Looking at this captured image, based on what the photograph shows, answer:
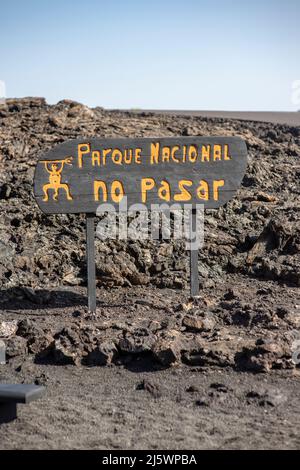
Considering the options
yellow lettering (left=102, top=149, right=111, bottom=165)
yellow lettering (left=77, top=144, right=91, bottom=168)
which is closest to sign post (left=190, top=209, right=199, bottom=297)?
yellow lettering (left=102, top=149, right=111, bottom=165)

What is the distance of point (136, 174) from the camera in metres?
6.42

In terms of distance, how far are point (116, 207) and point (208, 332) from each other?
1.61 metres

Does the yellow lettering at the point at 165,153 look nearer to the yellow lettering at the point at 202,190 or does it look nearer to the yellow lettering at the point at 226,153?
the yellow lettering at the point at 202,190

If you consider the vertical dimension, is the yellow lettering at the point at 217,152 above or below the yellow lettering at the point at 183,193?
above

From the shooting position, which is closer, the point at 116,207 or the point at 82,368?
the point at 82,368

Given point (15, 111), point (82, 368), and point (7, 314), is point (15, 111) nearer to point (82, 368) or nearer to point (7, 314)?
point (7, 314)

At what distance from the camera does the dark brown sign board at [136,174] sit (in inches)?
246

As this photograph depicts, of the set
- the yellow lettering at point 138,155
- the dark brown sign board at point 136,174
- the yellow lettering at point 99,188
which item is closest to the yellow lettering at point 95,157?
the dark brown sign board at point 136,174

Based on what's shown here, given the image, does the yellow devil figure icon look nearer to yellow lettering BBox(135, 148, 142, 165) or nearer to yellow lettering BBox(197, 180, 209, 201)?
yellow lettering BBox(135, 148, 142, 165)

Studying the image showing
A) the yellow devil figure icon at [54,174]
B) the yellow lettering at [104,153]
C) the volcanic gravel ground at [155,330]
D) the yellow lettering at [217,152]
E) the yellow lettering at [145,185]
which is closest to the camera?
the volcanic gravel ground at [155,330]

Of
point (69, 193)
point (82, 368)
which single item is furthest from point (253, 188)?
point (82, 368)

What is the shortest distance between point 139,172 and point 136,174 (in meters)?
0.03

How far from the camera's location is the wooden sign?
6238 mm

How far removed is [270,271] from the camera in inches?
280
